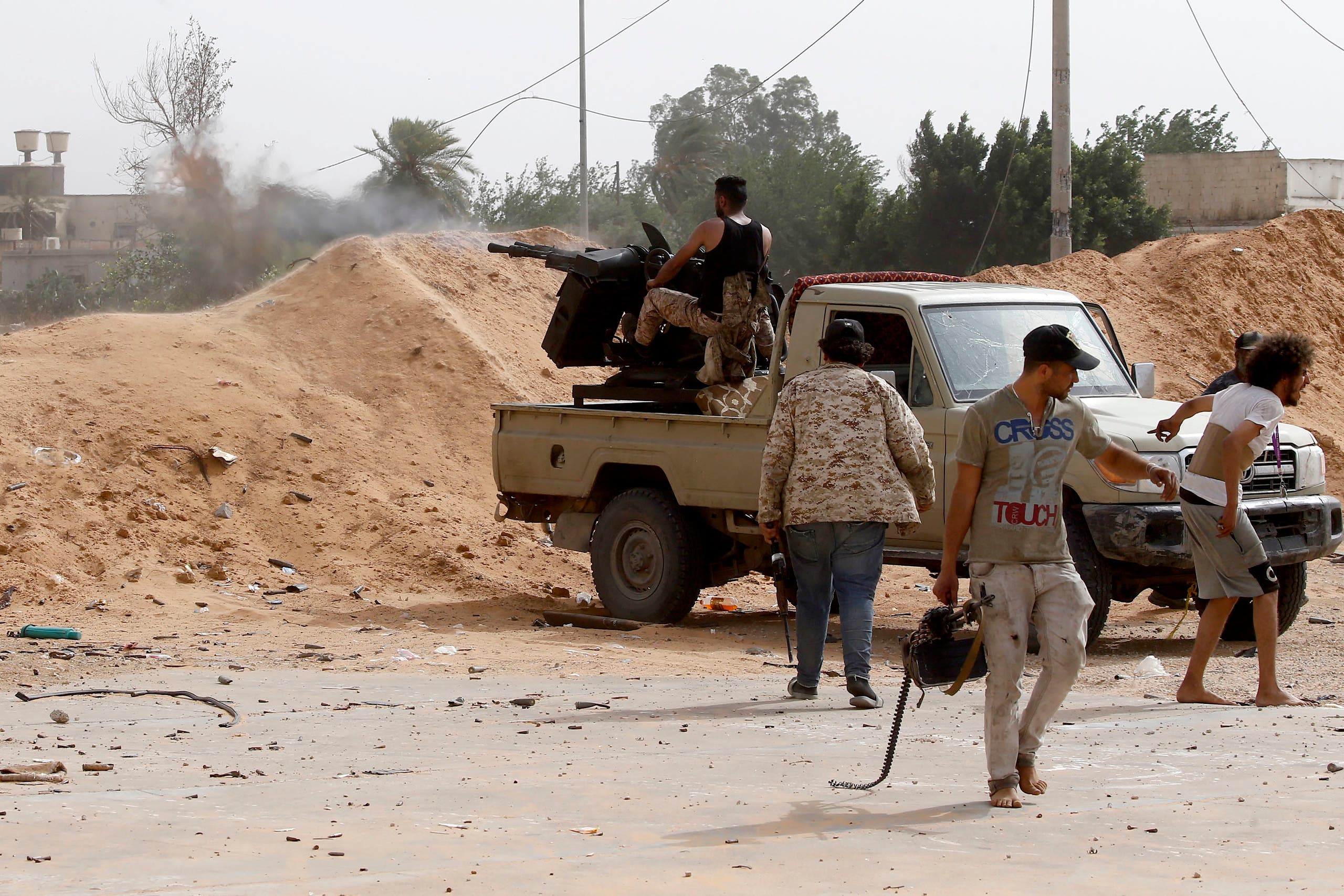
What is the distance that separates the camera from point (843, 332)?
270 inches

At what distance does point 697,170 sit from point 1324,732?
58.0 meters

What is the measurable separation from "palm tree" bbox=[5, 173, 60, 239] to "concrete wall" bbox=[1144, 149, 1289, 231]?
48.0 metres

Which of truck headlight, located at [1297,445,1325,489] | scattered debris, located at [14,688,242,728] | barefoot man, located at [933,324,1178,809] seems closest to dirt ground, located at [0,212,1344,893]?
scattered debris, located at [14,688,242,728]

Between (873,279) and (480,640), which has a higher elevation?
(873,279)

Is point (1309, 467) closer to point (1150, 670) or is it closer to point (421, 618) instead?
point (1150, 670)

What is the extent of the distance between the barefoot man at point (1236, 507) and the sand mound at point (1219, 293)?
462 inches

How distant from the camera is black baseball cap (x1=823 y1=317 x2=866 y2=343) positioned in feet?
22.5

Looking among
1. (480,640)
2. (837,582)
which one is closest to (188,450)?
(480,640)

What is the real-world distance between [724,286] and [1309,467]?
12.0ft

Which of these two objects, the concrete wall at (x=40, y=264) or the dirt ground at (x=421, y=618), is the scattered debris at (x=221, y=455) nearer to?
the dirt ground at (x=421, y=618)

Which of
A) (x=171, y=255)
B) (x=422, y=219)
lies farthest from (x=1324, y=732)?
(x=171, y=255)

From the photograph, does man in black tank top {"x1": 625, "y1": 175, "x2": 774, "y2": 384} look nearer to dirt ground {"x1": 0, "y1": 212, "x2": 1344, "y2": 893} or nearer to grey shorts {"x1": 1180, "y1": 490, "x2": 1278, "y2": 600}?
dirt ground {"x1": 0, "y1": 212, "x2": 1344, "y2": 893}

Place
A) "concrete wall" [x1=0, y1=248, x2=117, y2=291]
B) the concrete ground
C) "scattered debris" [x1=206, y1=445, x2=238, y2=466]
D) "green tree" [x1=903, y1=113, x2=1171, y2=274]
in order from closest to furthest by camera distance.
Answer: the concrete ground → "scattered debris" [x1=206, y1=445, x2=238, y2=466] → "green tree" [x1=903, y1=113, x2=1171, y2=274] → "concrete wall" [x1=0, y1=248, x2=117, y2=291]

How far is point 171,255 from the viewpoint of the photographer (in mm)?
33125
